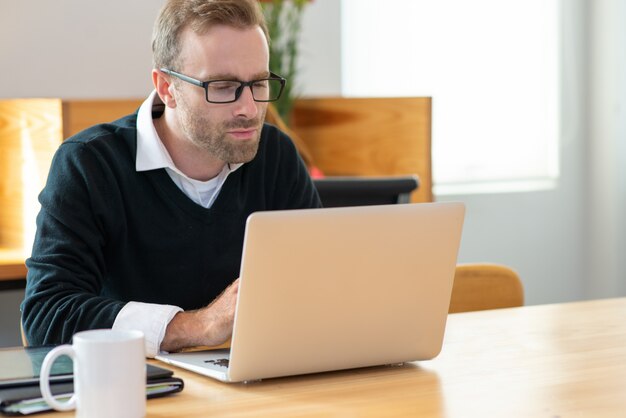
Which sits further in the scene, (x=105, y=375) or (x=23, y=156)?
(x=23, y=156)

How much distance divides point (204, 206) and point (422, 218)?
64 centimetres

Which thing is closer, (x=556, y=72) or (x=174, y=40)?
(x=174, y=40)

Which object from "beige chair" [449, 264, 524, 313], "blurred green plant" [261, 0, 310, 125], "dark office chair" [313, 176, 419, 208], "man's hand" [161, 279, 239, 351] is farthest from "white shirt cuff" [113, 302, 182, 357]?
"blurred green plant" [261, 0, 310, 125]

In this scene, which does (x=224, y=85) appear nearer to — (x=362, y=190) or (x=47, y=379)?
(x=362, y=190)

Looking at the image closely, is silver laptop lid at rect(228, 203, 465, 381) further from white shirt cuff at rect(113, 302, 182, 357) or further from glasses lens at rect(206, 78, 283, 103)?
glasses lens at rect(206, 78, 283, 103)

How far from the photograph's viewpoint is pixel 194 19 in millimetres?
1677

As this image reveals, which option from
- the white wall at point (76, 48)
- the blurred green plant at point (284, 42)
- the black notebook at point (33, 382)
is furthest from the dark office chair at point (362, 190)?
the white wall at point (76, 48)

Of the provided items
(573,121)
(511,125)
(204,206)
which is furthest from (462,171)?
(204,206)

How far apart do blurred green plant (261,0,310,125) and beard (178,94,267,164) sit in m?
1.55

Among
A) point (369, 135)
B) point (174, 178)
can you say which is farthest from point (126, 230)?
point (369, 135)

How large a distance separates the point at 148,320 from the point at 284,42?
2272 mm

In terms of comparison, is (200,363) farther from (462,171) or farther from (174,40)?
(462,171)

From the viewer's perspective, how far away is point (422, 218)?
1171mm

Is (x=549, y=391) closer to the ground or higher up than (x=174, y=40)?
closer to the ground
